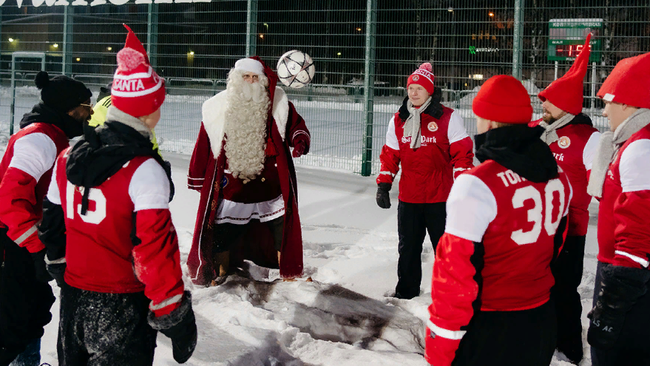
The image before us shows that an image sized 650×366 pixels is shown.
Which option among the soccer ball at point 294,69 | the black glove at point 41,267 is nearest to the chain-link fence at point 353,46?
the soccer ball at point 294,69

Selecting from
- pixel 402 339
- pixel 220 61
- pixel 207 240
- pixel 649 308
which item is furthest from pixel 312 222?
pixel 220 61

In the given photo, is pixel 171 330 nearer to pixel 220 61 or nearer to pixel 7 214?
pixel 7 214

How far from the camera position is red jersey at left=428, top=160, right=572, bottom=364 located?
2145mm

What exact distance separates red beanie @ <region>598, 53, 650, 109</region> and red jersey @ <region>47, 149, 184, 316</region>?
1991 mm

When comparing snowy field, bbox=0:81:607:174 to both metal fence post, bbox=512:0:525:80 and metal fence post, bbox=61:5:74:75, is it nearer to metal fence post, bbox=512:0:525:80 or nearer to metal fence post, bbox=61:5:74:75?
metal fence post, bbox=512:0:525:80

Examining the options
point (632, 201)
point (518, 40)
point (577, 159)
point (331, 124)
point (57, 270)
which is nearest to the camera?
point (632, 201)

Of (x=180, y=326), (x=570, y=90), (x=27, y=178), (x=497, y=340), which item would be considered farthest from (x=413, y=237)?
(x=27, y=178)

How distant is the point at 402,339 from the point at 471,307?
71.2 inches

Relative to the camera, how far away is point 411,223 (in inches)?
185

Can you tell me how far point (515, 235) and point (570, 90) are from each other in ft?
5.35

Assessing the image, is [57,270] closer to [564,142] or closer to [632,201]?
[632,201]

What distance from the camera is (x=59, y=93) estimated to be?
10.7 ft

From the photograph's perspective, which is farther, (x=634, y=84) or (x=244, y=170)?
(x=244, y=170)

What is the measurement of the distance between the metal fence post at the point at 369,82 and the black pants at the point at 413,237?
4.76 metres
